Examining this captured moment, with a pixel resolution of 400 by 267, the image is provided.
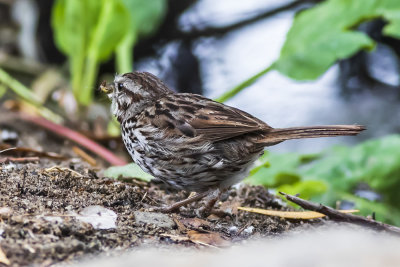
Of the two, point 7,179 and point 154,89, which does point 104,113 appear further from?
point 7,179

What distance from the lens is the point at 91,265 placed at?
103 inches

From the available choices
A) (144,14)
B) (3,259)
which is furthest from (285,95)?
(3,259)

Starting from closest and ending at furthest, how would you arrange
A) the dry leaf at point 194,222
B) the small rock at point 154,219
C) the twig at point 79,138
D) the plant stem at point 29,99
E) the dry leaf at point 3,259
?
the dry leaf at point 3,259 → the small rock at point 154,219 → the dry leaf at point 194,222 → the twig at point 79,138 → the plant stem at point 29,99

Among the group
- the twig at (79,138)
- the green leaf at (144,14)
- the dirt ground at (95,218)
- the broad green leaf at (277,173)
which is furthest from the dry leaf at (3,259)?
the green leaf at (144,14)

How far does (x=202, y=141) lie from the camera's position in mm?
3973

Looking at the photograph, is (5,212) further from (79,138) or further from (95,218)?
(79,138)

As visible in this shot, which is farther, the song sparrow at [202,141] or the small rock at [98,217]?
the song sparrow at [202,141]

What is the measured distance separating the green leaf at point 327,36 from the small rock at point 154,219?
8.19ft

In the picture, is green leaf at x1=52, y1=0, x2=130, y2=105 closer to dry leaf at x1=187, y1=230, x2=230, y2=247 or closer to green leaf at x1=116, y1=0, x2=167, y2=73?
green leaf at x1=116, y1=0, x2=167, y2=73

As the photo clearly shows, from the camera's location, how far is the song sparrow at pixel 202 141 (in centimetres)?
396

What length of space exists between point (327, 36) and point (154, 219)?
2938 millimetres

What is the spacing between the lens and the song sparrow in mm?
3959

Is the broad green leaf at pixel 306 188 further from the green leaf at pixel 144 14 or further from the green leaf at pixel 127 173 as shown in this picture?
the green leaf at pixel 144 14

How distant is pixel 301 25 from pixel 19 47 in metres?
4.38
